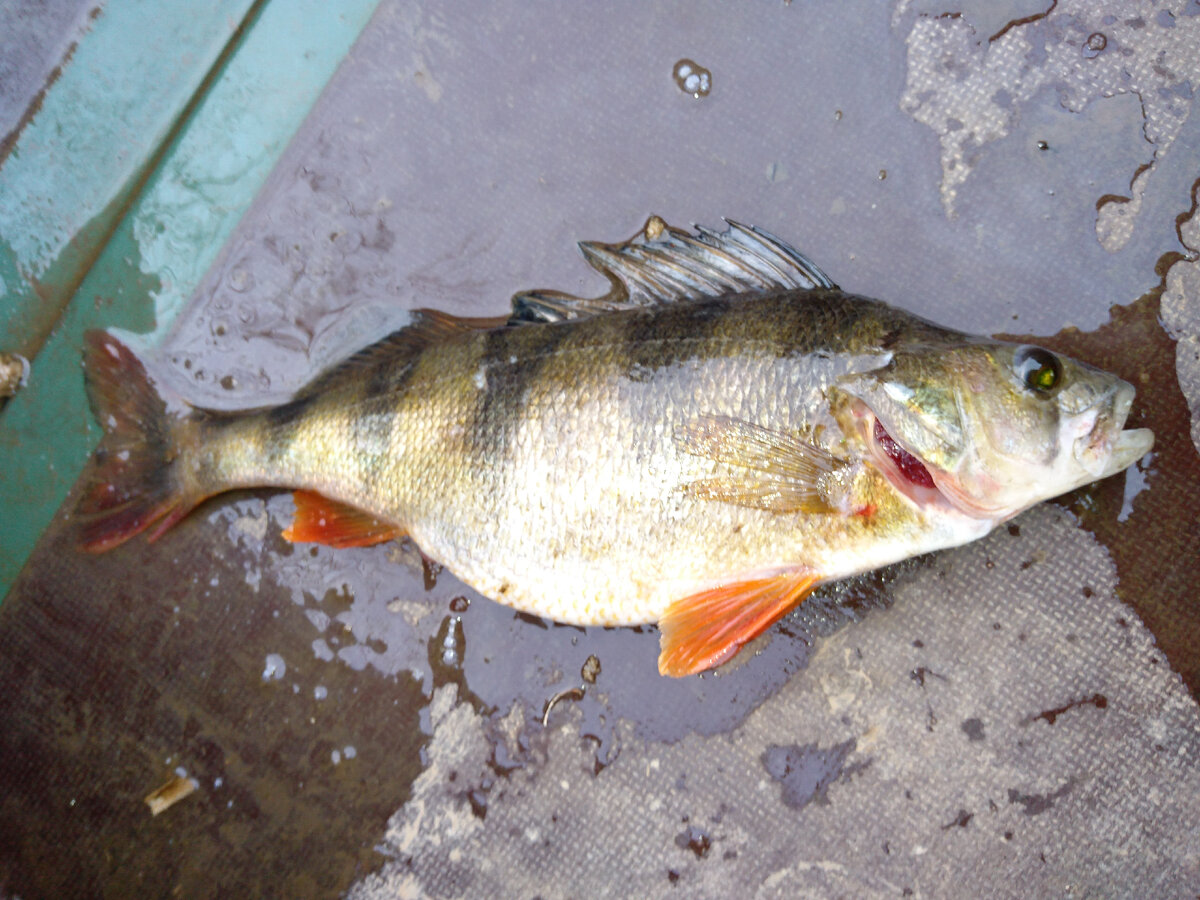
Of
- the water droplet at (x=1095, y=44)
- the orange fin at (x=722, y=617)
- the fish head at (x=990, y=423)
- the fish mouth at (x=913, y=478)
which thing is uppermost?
the water droplet at (x=1095, y=44)

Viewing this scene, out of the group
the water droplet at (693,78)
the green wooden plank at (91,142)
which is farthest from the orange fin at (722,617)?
the green wooden plank at (91,142)

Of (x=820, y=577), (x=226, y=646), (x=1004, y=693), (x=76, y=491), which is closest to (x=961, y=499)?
(x=820, y=577)

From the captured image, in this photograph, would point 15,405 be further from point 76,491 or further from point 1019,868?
point 1019,868

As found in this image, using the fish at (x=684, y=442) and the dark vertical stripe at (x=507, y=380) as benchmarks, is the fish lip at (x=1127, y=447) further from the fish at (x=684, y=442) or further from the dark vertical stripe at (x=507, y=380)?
the dark vertical stripe at (x=507, y=380)

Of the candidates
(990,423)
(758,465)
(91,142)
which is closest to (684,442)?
(758,465)

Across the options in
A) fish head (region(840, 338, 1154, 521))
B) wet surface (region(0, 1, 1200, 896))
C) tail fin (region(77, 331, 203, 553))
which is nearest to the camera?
fish head (region(840, 338, 1154, 521))

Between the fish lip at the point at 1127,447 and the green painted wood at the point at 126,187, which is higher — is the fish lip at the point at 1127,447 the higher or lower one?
the higher one

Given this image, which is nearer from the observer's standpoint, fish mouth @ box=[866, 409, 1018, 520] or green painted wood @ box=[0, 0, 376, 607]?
fish mouth @ box=[866, 409, 1018, 520]

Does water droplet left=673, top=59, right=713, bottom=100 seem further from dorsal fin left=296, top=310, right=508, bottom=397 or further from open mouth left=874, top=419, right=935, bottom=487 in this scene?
open mouth left=874, top=419, right=935, bottom=487

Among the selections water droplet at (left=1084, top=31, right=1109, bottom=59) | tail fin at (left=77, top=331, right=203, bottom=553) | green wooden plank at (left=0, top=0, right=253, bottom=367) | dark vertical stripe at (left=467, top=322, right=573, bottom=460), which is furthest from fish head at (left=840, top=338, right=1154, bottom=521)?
green wooden plank at (left=0, top=0, right=253, bottom=367)
